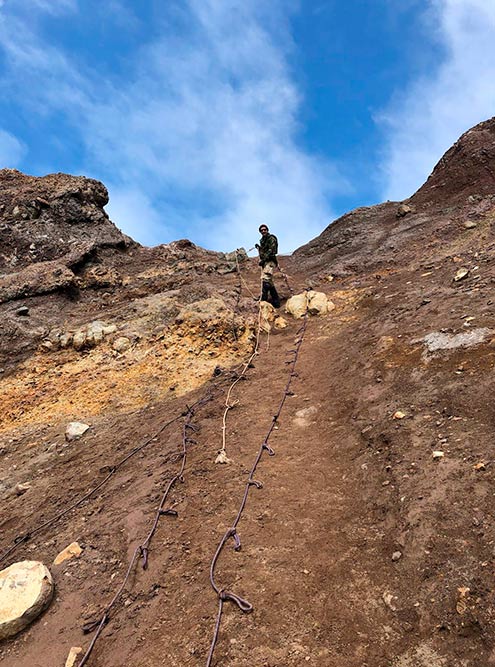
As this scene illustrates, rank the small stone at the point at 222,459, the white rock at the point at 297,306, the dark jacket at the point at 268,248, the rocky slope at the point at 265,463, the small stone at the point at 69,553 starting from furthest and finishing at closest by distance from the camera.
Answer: the dark jacket at the point at 268,248 < the white rock at the point at 297,306 < the small stone at the point at 222,459 < the small stone at the point at 69,553 < the rocky slope at the point at 265,463

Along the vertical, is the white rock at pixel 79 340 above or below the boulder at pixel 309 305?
above

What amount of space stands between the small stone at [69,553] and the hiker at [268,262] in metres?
9.78

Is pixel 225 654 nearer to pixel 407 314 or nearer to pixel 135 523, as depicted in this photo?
pixel 135 523

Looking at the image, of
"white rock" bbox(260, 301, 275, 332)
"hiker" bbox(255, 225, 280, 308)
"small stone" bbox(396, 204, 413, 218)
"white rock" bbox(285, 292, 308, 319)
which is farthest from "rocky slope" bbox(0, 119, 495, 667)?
"small stone" bbox(396, 204, 413, 218)

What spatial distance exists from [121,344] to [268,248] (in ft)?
19.5

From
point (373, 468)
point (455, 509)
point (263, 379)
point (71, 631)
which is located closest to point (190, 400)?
point (263, 379)

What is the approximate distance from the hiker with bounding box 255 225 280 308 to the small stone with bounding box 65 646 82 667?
1080 centimetres

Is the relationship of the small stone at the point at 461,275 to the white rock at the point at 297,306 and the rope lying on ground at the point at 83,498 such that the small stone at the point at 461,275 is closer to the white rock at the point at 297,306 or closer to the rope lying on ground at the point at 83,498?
the white rock at the point at 297,306

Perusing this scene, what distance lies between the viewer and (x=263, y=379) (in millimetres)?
8625

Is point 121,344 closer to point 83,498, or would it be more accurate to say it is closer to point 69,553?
point 83,498

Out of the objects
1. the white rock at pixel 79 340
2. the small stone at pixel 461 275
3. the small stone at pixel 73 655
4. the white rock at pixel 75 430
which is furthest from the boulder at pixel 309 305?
the small stone at pixel 73 655

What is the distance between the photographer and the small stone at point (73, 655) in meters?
3.20

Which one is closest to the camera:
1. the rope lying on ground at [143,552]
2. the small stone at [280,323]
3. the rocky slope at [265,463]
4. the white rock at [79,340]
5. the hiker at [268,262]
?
the rocky slope at [265,463]

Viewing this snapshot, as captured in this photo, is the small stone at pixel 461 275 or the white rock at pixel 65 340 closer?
the small stone at pixel 461 275
